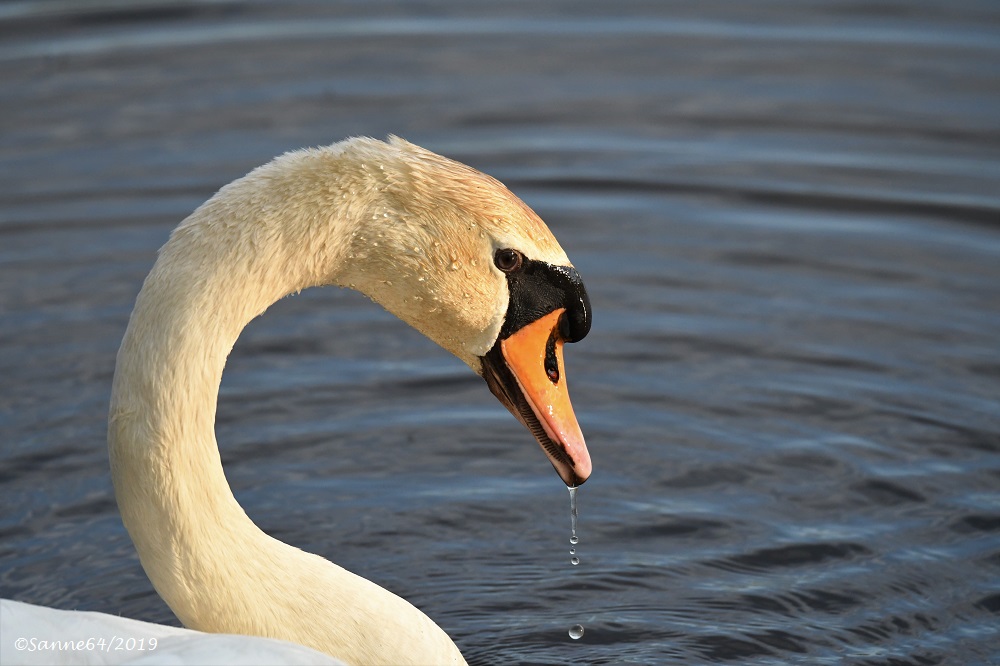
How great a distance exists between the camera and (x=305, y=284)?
421cm

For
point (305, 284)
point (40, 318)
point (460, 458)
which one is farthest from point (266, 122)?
point (305, 284)

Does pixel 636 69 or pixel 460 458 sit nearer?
pixel 460 458

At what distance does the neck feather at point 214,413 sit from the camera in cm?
400

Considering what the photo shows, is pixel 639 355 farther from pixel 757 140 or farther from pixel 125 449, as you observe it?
pixel 125 449

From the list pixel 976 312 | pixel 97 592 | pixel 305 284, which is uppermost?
pixel 305 284

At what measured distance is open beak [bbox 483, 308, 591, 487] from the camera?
4.43m

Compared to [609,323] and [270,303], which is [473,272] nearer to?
[270,303]

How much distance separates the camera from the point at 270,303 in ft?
13.5

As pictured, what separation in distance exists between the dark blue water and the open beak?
3.11ft

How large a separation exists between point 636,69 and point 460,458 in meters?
4.52

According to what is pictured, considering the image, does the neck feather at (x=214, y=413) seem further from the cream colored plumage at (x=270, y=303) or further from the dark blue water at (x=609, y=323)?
the dark blue water at (x=609, y=323)

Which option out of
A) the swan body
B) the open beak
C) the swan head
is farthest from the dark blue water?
the swan body

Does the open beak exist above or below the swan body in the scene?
above

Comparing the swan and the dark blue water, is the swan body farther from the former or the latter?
the dark blue water
